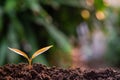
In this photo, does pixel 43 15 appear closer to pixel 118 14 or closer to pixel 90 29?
pixel 90 29

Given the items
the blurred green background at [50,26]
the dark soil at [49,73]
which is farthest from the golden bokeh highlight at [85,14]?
the dark soil at [49,73]

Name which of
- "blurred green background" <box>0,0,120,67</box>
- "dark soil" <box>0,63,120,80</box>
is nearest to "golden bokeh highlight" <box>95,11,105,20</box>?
"blurred green background" <box>0,0,120,67</box>

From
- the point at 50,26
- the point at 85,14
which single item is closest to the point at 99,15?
the point at 85,14

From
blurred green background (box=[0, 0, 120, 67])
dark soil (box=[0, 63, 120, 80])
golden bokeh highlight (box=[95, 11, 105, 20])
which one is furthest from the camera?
golden bokeh highlight (box=[95, 11, 105, 20])

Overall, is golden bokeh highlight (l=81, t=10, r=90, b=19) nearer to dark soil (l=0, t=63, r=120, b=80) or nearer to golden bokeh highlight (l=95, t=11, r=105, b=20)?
golden bokeh highlight (l=95, t=11, r=105, b=20)

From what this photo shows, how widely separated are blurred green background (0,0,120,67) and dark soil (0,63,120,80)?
6.91 feet

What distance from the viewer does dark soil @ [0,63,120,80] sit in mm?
681

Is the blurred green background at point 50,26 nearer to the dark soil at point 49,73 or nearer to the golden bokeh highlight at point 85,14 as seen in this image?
the golden bokeh highlight at point 85,14

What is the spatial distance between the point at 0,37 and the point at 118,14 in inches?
52.3

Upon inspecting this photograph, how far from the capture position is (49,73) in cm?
71

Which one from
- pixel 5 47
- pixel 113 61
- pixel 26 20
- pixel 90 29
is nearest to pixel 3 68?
pixel 5 47

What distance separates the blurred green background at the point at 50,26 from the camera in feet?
9.87

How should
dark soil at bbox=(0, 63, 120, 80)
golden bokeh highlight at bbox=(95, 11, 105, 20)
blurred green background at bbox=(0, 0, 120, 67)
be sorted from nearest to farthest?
dark soil at bbox=(0, 63, 120, 80) → blurred green background at bbox=(0, 0, 120, 67) → golden bokeh highlight at bbox=(95, 11, 105, 20)

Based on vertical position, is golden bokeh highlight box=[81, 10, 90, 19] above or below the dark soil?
above
